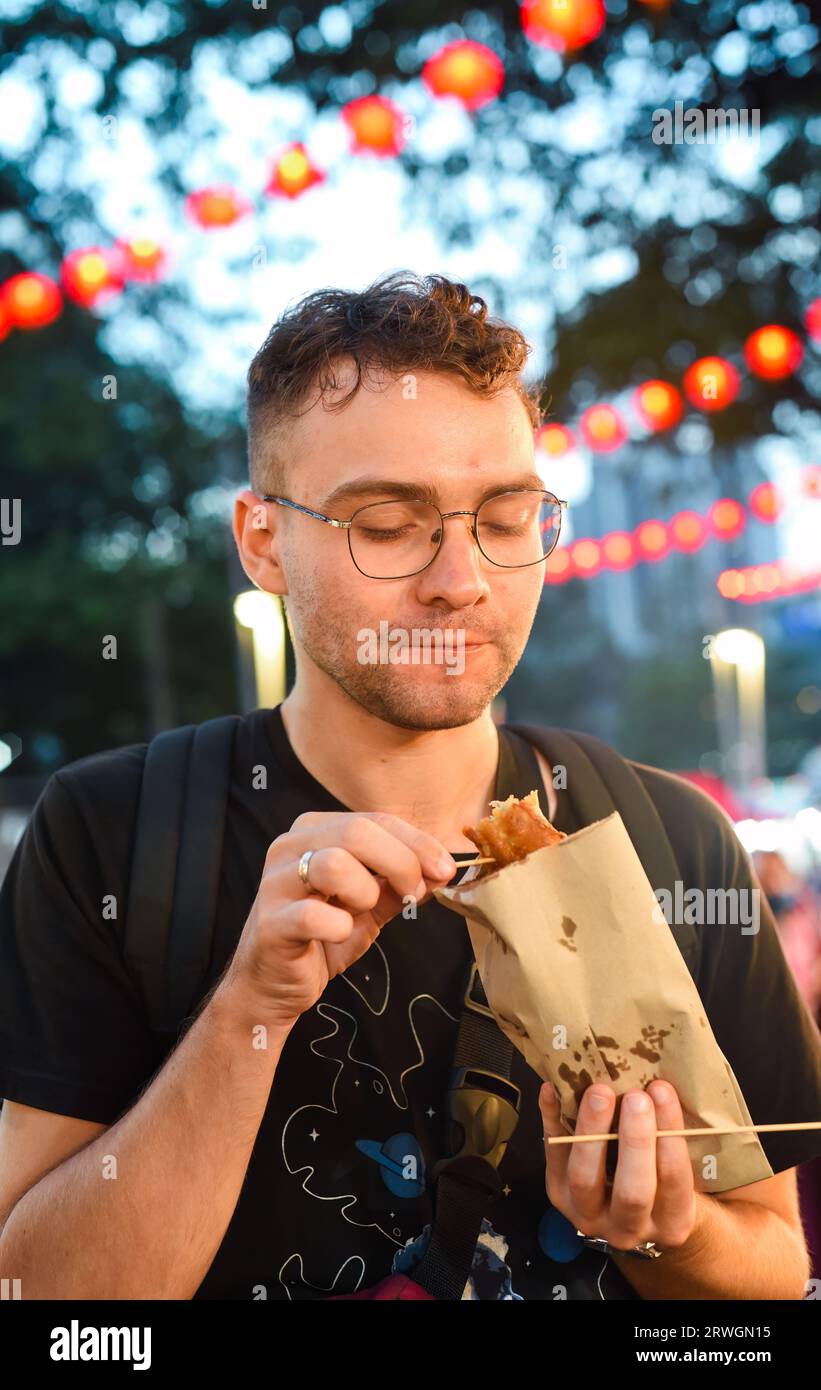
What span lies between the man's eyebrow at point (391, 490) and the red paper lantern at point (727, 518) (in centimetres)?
1211

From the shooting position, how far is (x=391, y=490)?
2.04 meters

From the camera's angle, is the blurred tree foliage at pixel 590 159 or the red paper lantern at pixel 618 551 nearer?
the blurred tree foliage at pixel 590 159

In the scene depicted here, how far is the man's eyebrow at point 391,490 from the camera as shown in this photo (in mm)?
2035

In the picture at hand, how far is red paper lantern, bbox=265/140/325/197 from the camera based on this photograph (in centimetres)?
784

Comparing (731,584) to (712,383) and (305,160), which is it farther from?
(305,160)

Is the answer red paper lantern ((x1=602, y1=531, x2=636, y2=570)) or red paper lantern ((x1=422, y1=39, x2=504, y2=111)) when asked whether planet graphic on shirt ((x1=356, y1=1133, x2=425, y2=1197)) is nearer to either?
red paper lantern ((x1=422, y1=39, x2=504, y2=111))

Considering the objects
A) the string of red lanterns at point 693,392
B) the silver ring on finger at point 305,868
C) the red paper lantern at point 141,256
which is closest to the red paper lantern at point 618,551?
the string of red lanterns at point 693,392

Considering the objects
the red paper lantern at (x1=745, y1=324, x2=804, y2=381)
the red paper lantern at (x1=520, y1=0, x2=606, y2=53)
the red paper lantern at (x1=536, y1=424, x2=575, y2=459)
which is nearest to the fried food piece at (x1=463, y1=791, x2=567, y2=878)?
the red paper lantern at (x1=520, y1=0, x2=606, y2=53)

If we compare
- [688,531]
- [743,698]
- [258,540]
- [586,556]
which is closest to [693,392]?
[688,531]

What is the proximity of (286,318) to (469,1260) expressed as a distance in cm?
169

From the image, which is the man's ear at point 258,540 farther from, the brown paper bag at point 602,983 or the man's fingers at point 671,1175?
the man's fingers at point 671,1175

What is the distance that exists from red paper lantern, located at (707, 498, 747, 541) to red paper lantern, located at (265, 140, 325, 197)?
23.3 ft
